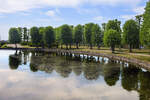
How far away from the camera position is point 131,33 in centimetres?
8012

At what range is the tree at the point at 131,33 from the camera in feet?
261

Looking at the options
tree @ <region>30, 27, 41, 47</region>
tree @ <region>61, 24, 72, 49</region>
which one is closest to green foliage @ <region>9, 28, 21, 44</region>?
tree @ <region>30, 27, 41, 47</region>

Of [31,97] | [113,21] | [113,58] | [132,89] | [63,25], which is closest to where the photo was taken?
[31,97]

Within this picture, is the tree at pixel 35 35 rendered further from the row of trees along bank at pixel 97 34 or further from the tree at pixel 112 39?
the tree at pixel 112 39

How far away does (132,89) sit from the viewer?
83.8 feet

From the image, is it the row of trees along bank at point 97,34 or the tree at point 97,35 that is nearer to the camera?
the row of trees along bank at point 97,34

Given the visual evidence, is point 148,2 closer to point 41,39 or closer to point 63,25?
point 63,25

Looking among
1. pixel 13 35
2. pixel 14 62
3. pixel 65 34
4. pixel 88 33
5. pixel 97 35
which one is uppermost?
pixel 13 35

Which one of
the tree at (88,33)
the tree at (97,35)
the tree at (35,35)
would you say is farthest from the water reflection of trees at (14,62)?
the tree at (35,35)

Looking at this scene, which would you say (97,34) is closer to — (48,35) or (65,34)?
(65,34)

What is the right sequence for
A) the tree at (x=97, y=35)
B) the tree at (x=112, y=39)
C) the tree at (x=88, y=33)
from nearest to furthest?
the tree at (x=112, y=39)
the tree at (x=97, y=35)
the tree at (x=88, y=33)

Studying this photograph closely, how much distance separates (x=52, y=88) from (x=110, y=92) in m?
9.77

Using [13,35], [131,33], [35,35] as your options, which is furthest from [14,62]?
[13,35]

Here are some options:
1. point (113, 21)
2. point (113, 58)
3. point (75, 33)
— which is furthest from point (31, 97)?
point (75, 33)
